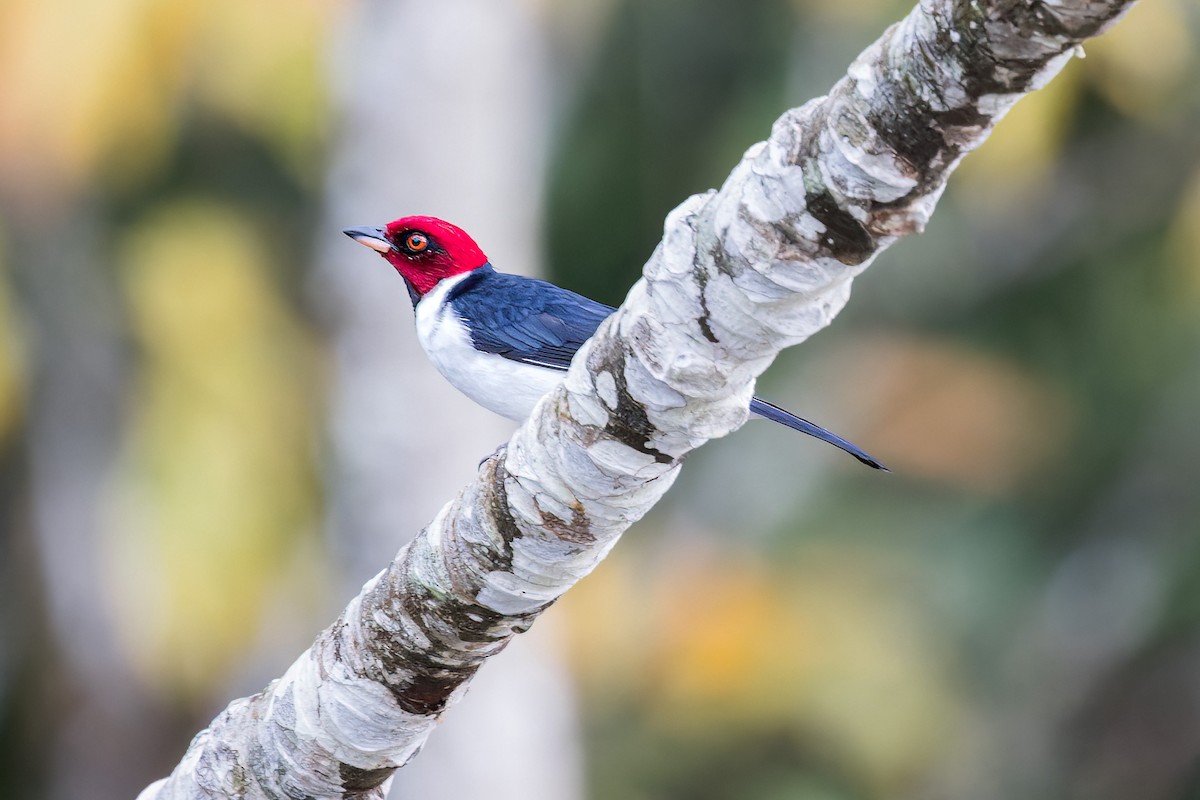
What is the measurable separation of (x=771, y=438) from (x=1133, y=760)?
5.71 metres

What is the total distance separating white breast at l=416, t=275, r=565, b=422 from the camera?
442 cm

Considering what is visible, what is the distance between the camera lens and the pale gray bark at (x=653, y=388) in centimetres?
212

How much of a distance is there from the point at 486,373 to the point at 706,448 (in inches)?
423

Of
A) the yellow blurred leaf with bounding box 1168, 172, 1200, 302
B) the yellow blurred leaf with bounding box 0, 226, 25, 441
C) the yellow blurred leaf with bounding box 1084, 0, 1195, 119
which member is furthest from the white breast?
the yellow blurred leaf with bounding box 0, 226, 25, 441

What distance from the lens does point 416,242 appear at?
5062mm

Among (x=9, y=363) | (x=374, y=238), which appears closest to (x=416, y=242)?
(x=374, y=238)

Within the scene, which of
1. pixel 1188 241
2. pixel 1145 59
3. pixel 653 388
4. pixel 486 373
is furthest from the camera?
pixel 1188 241

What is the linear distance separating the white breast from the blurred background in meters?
5.98

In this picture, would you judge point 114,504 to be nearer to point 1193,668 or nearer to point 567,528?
point 1193,668

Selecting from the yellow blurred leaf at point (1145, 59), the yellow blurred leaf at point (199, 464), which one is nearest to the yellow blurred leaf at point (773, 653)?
the yellow blurred leaf at point (199, 464)

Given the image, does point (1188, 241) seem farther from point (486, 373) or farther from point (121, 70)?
point (486, 373)

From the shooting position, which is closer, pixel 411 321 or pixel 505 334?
pixel 505 334

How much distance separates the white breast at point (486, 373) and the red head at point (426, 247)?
42 cm

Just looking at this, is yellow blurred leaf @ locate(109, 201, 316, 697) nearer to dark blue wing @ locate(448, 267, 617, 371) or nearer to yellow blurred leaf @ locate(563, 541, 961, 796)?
yellow blurred leaf @ locate(563, 541, 961, 796)
